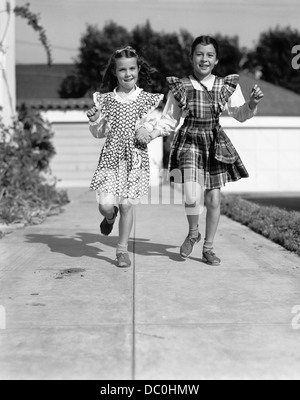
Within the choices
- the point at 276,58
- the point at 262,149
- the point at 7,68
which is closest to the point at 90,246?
the point at 7,68

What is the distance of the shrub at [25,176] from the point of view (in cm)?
751

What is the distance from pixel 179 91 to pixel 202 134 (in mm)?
362

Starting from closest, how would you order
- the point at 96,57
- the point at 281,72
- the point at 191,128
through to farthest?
the point at 191,128
the point at 96,57
the point at 281,72

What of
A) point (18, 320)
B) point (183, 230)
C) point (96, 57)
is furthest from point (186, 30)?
point (18, 320)

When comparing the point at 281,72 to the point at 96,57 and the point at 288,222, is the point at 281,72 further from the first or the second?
the point at 288,222

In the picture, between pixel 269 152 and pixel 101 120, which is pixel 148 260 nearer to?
pixel 101 120

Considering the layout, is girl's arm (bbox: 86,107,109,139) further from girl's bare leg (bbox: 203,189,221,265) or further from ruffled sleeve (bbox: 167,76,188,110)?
girl's bare leg (bbox: 203,189,221,265)

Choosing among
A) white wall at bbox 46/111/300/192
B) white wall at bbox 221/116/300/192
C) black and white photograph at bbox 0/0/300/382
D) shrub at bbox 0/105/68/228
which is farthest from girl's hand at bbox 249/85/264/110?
white wall at bbox 221/116/300/192

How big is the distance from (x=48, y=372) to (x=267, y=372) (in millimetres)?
856

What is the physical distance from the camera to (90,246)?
215 inches

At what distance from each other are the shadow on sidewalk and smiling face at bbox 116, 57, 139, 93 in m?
1.34

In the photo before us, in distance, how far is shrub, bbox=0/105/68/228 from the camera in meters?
7.51

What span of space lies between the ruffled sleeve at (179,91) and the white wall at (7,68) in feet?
Result: 17.3

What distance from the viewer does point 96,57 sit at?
1328 inches
